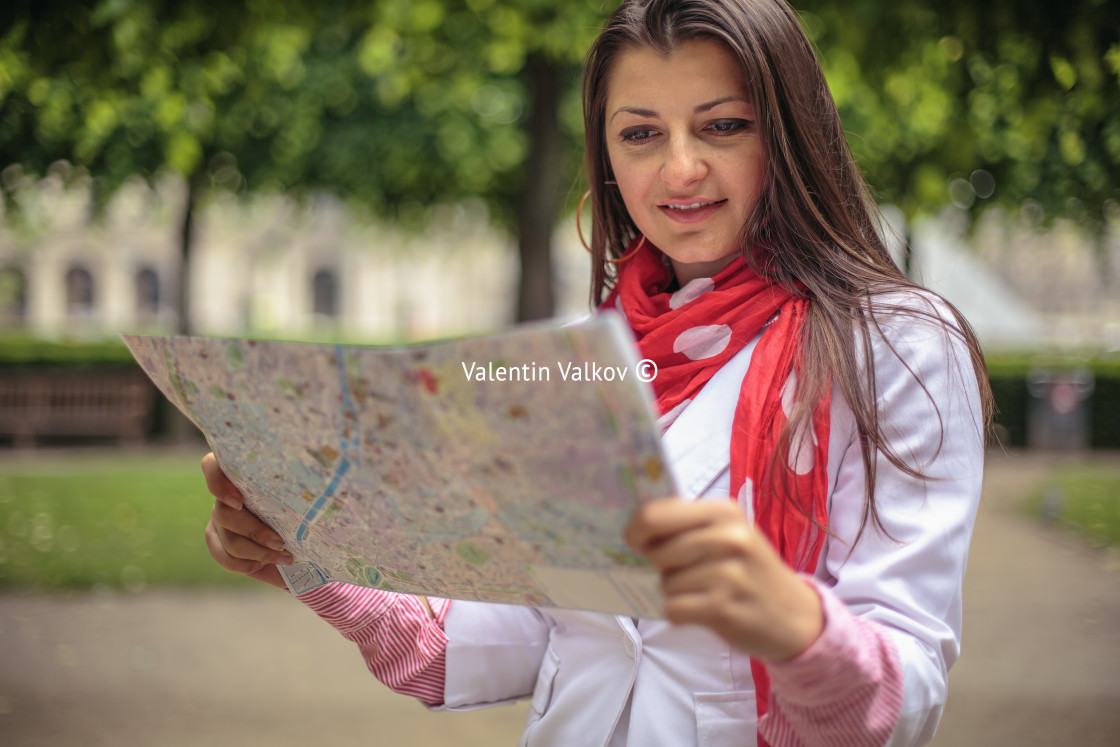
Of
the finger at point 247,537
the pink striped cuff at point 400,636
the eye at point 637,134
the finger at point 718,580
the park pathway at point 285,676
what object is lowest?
the park pathway at point 285,676

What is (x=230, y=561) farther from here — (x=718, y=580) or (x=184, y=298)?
(x=184, y=298)

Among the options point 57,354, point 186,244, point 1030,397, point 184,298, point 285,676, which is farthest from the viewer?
point 57,354

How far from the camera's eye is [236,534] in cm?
127

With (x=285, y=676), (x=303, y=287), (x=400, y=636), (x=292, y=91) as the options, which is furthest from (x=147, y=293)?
(x=400, y=636)

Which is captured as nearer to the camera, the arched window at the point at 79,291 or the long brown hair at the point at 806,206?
the long brown hair at the point at 806,206

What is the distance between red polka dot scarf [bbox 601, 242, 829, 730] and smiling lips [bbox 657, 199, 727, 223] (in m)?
0.08

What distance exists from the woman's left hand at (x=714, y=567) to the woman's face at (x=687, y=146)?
1.94ft

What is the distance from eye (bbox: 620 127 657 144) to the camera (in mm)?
1304

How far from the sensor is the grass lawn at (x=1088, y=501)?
719 centimetres

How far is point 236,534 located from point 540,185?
7744 mm

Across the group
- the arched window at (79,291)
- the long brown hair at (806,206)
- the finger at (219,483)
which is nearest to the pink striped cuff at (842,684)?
the long brown hair at (806,206)

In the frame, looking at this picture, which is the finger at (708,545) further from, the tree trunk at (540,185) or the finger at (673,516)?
the tree trunk at (540,185)

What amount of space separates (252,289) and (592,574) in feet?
124

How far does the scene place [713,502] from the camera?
797 millimetres
